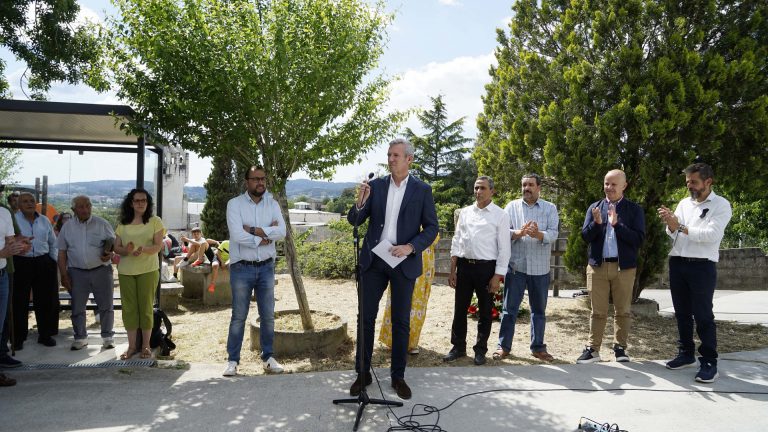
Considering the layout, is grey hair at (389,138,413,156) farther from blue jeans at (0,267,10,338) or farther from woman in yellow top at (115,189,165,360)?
blue jeans at (0,267,10,338)

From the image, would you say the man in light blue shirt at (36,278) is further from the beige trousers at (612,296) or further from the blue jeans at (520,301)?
the beige trousers at (612,296)

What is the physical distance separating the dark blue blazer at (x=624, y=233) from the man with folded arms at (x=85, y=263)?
5.06 metres

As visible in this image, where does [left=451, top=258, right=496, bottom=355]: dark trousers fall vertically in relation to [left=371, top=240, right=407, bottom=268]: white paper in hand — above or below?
below

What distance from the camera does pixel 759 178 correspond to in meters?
7.27

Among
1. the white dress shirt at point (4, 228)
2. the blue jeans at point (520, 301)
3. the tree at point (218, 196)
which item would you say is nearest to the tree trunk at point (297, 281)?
the blue jeans at point (520, 301)

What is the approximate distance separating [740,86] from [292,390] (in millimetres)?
6671

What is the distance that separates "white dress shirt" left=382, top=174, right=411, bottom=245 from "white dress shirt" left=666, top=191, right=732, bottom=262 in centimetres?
268

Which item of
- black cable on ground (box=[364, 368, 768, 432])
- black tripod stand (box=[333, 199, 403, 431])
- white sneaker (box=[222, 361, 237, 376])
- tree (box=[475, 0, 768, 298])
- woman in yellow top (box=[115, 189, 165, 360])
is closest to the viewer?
black cable on ground (box=[364, 368, 768, 432])

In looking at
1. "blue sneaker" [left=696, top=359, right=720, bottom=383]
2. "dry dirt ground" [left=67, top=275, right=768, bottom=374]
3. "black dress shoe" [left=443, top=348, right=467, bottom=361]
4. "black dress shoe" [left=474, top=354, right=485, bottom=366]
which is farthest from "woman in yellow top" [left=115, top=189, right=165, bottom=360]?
"blue sneaker" [left=696, top=359, right=720, bottom=383]

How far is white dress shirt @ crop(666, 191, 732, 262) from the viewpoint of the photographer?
4.83 meters

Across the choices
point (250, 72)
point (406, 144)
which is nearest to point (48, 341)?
point (250, 72)

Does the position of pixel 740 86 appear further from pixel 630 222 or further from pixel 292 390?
pixel 292 390

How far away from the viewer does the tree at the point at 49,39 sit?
7410 millimetres

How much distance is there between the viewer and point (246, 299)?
5.18 metres
